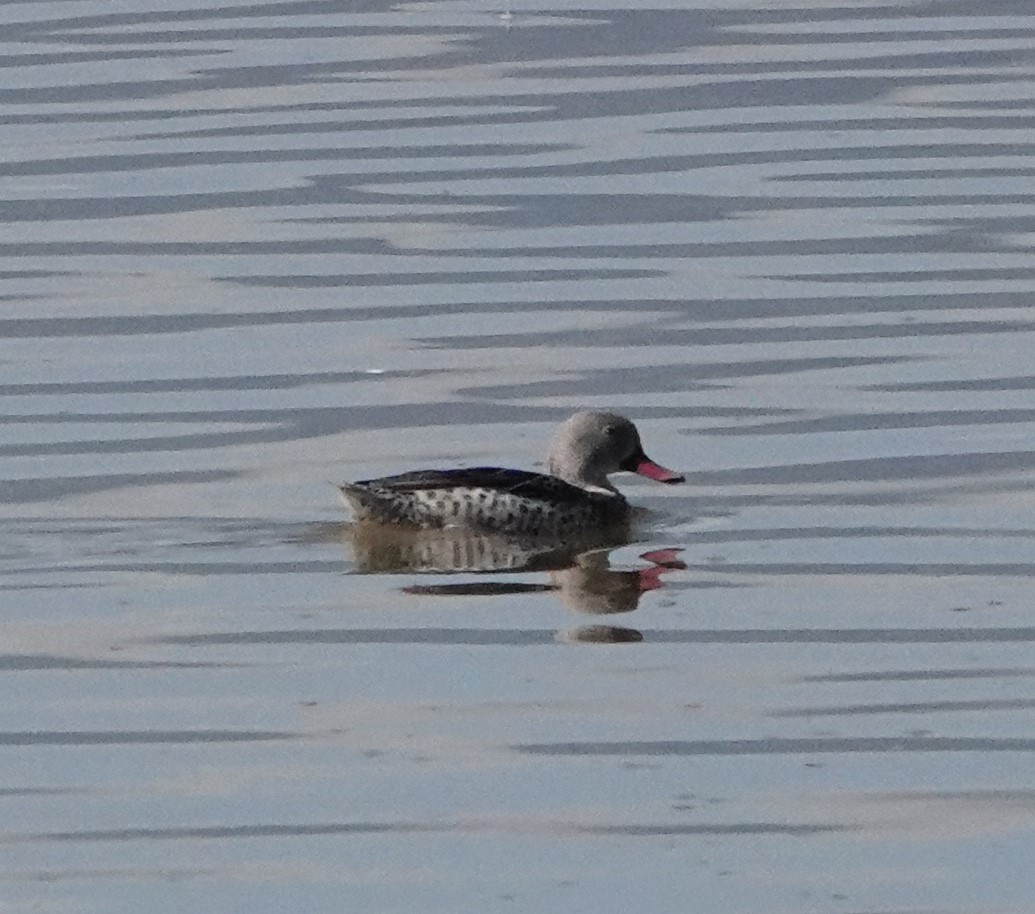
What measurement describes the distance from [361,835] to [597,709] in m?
1.09

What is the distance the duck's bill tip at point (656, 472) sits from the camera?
1059cm

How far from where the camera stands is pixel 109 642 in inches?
336

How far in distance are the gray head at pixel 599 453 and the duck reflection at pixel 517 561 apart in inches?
11.9

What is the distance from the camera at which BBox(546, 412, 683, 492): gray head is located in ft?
35.2

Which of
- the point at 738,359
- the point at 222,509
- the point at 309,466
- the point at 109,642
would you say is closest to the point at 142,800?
the point at 109,642

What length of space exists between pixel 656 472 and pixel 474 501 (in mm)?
733

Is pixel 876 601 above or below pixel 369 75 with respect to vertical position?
below

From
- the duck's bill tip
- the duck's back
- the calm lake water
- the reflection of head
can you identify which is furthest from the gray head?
the reflection of head

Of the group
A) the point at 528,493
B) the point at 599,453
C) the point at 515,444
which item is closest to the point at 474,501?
the point at 528,493

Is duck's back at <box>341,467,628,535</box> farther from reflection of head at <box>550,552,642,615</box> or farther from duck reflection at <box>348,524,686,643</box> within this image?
reflection of head at <box>550,552,642,615</box>

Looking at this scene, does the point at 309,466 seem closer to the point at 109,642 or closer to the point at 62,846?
the point at 109,642

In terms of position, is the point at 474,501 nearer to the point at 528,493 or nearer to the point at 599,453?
the point at 528,493

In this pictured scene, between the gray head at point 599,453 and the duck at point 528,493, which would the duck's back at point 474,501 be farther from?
the gray head at point 599,453

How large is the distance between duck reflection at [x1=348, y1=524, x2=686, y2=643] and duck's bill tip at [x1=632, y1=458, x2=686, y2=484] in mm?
241
